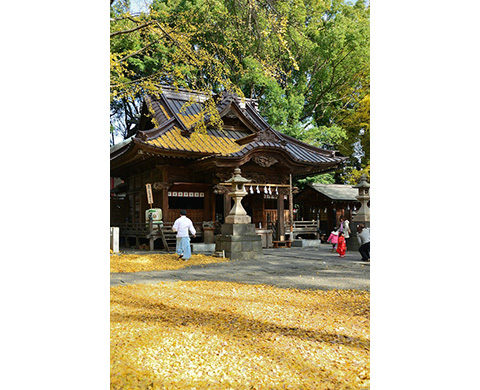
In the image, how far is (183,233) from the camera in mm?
10430

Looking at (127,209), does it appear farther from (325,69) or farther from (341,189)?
(325,69)

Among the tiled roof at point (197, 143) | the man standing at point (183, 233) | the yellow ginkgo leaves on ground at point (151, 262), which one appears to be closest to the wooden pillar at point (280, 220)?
the tiled roof at point (197, 143)

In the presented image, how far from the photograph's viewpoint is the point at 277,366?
3043 mm

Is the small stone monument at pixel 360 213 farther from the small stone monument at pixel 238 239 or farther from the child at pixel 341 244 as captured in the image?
Answer: the small stone monument at pixel 238 239

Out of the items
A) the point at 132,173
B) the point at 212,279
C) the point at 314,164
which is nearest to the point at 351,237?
the point at 314,164

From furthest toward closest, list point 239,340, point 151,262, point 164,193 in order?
point 164,193 → point 151,262 → point 239,340

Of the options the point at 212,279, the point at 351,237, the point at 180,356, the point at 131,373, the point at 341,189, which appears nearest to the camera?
the point at 131,373

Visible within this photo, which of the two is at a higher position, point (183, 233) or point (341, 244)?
point (183, 233)

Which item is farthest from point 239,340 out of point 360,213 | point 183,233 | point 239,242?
point 360,213

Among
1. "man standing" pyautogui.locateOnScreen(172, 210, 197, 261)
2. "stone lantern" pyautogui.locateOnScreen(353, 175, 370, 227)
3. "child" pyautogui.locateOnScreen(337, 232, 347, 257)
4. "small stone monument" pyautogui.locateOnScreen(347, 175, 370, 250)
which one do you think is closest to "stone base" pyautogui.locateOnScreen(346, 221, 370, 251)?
"small stone monument" pyautogui.locateOnScreen(347, 175, 370, 250)

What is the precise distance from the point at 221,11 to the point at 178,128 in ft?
29.7

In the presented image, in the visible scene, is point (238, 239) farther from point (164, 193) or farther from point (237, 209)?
point (164, 193)

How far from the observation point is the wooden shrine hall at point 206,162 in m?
14.9

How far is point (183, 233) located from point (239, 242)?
1563 mm
